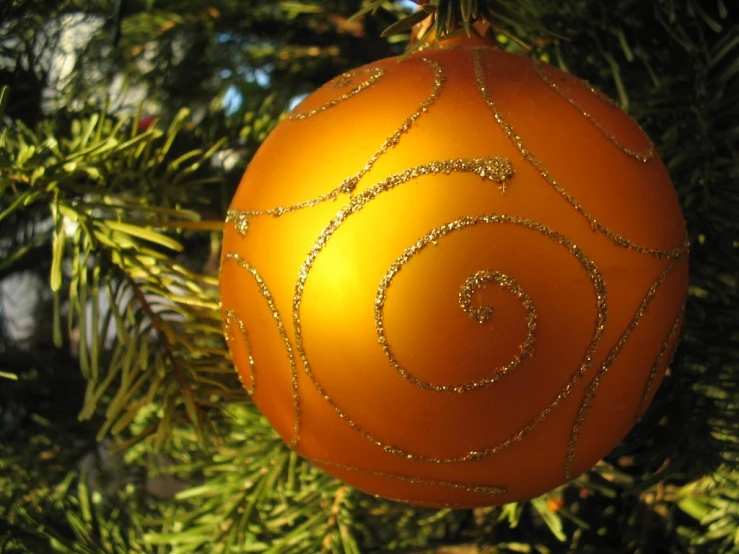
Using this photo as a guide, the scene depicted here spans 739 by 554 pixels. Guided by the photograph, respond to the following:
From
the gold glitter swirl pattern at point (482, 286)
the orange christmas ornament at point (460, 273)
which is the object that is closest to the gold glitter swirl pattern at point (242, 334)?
the orange christmas ornament at point (460, 273)

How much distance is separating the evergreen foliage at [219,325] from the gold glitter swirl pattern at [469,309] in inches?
4.6

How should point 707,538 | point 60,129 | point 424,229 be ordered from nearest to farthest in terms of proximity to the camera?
point 424,229, point 707,538, point 60,129

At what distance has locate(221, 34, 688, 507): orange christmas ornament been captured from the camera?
11.6 inches

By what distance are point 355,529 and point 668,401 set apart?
0.23 m

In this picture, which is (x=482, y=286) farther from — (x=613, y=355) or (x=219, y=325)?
(x=219, y=325)

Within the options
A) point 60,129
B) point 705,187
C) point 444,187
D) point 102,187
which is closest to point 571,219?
point 444,187

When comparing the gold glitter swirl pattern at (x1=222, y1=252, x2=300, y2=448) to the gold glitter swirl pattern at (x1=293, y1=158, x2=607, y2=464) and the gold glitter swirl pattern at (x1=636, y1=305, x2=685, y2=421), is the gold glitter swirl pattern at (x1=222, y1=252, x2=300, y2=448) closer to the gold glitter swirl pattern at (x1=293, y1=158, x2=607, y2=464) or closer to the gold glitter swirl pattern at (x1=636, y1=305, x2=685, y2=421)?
the gold glitter swirl pattern at (x1=293, y1=158, x2=607, y2=464)

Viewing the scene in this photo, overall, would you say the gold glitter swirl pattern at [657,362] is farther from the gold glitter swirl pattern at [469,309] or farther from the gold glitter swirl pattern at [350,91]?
the gold glitter swirl pattern at [350,91]

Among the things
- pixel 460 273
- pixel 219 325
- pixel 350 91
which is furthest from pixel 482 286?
pixel 219 325

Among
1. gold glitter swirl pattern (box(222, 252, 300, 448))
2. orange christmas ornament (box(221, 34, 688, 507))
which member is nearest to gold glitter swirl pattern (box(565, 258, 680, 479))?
orange christmas ornament (box(221, 34, 688, 507))

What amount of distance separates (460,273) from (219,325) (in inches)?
8.9

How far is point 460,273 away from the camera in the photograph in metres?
0.29

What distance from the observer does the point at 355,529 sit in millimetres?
515

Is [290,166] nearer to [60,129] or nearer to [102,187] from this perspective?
[102,187]
